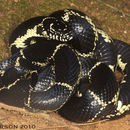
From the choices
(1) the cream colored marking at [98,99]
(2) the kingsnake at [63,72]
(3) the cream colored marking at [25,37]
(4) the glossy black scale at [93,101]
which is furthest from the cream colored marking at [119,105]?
(3) the cream colored marking at [25,37]

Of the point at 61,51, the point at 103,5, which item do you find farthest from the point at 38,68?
the point at 103,5

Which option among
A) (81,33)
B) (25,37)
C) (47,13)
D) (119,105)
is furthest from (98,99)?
(47,13)

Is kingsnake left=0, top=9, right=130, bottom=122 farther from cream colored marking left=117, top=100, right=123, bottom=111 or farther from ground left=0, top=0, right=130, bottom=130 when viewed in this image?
ground left=0, top=0, right=130, bottom=130

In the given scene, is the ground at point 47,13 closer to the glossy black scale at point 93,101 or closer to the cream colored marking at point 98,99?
the glossy black scale at point 93,101

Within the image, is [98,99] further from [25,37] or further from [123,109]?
[25,37]

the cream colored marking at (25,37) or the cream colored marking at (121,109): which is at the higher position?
the cream colored marking at (25,37)

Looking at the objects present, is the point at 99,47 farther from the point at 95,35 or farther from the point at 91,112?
the point at 91,112
